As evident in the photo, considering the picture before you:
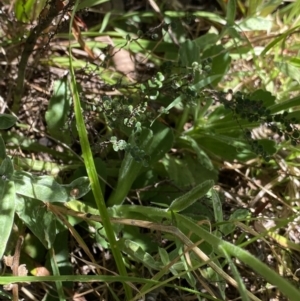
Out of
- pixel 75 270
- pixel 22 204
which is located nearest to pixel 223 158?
pixel 75 270

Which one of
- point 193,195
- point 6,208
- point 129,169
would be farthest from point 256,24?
point 6,208

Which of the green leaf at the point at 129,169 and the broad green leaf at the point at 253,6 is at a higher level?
the broad green leaf at the point at 253,6

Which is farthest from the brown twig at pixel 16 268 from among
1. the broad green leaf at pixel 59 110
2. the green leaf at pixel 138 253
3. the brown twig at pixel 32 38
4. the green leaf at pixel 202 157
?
the green leaf at pixel 202 157

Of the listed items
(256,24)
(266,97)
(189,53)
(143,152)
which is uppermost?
(256,24)

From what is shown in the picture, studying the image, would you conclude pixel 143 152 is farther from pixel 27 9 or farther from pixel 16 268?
pixel 27 9

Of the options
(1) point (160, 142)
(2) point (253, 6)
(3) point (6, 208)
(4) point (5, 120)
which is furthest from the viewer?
(2) point (253, 6)

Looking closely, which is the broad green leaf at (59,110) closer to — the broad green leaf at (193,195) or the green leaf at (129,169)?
the green leaf at (129,169)

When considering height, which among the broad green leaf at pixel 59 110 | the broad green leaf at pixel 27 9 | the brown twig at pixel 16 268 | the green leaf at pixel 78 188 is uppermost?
the broad green leaf at pixel 27 9
